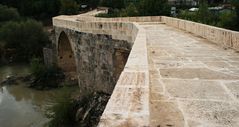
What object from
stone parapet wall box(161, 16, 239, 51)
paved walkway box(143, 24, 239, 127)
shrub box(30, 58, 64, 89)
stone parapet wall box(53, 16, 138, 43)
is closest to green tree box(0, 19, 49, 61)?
shrub box(30, 58, 64, 89)

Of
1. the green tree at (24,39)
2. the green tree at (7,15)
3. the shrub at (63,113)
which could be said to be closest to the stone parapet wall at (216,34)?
the shrub at (63,113)

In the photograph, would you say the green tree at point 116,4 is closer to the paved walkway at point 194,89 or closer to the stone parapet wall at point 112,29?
the stone parapet wall at point 112,29

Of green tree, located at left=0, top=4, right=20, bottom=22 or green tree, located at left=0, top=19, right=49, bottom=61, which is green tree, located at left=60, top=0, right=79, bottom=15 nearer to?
green tree, located at left=0, top=4, right=20, bottom=22

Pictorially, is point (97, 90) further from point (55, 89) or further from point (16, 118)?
point (55, 89)

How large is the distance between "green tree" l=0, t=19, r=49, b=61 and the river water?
182 inches

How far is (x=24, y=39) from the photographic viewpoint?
76.7ft

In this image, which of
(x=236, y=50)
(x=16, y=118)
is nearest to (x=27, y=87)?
(x=16, y=118)

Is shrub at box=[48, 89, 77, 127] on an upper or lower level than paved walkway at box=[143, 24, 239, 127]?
lower

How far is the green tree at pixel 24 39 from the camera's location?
76.1 feet

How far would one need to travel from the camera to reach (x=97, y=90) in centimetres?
1221

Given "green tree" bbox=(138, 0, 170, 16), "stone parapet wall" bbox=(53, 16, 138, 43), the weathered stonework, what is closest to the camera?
"stone parapet wall" bbox=(53, 16, 138, 43)

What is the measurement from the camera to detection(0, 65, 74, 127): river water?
12302mm

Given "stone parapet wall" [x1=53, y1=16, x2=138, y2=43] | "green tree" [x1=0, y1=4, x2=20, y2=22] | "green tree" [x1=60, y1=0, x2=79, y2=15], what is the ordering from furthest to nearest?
"green tree" [x1=0, y1=4, x2=20, y2=22]
"green tree" [x1=60, y1=0, x2=79, y2=15]
"stone parapet wall" [x1=53, y1=16, x2=138, y2=43]

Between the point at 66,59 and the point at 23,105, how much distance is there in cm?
444
